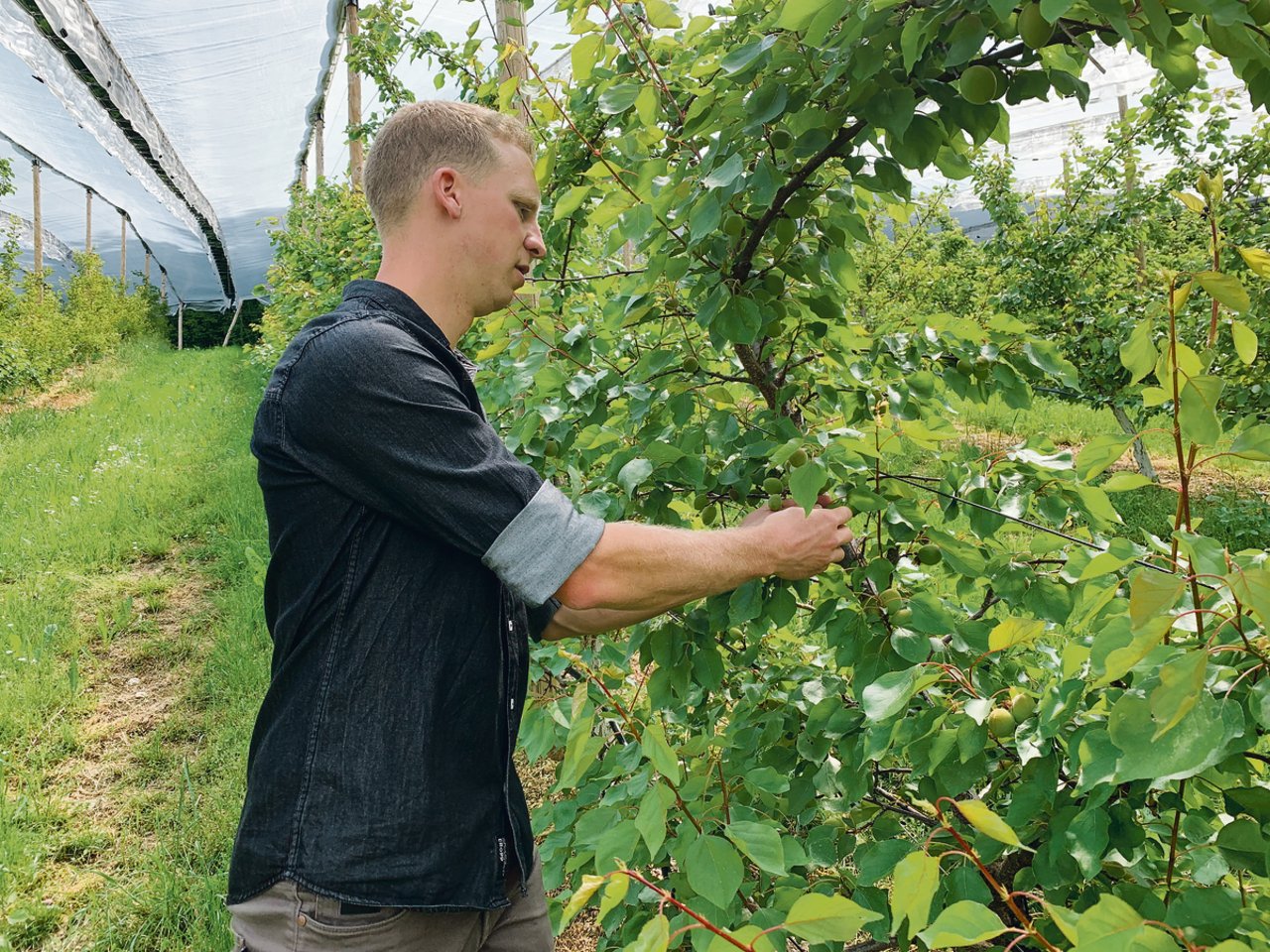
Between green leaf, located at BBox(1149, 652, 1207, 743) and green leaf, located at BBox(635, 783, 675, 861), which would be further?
green leaf, located at BBox(635, 783, 675, 861)

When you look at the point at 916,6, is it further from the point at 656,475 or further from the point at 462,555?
the point at 462,555

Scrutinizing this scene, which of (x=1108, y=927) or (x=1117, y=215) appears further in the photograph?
(x=1117, y=215)

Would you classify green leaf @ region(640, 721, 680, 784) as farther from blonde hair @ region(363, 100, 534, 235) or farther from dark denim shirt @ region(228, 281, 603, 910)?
blonde hair @ region(363, 100, 534, 235)

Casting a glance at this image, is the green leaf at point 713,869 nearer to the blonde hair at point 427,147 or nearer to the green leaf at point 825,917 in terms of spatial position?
the green leaf at point 825,917

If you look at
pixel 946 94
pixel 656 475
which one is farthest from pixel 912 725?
pixel 946 94

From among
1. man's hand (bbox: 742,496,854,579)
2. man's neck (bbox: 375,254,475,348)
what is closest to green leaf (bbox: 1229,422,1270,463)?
man's hand (bbox: 742,496,854,579)

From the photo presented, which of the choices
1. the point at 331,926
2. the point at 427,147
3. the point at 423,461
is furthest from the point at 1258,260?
the point at 331,926

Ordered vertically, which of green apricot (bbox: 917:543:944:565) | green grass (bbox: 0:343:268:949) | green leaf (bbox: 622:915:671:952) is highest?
green apricot (bbox: 917:543:944:565)

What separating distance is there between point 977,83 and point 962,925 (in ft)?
3.24

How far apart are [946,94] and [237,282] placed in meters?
29.4

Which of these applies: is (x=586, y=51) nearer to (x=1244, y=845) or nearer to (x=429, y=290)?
(x=429, y=290)

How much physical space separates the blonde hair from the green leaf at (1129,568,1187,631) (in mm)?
1249

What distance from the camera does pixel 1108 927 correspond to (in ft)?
2.14

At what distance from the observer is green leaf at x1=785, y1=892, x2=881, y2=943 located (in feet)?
2.49
